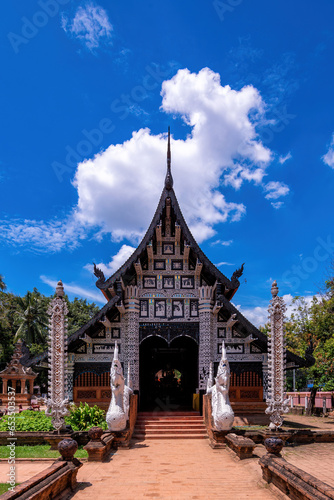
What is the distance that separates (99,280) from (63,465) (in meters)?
9.19

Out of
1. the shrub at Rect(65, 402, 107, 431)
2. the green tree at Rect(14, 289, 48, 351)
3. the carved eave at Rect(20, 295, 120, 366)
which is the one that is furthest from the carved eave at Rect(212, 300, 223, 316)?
the green tree at Rect(14, 289, 48, 351)

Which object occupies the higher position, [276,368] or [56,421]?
[276,368]

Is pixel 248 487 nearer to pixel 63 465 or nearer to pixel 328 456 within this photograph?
pixel 63 465

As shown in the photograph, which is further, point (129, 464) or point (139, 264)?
point (139, 264)

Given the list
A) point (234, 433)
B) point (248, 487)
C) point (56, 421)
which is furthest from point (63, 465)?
point (234, 433)

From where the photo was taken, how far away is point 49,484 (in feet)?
19.5

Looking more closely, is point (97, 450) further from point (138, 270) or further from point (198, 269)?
point (198, 269)

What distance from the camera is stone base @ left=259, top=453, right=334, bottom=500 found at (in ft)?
17.6

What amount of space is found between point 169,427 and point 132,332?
3718 mm

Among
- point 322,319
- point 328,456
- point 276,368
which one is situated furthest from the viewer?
point 322,319

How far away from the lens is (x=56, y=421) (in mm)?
11156

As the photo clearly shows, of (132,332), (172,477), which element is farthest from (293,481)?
(132,332)

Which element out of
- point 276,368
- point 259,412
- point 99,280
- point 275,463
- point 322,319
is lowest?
point 259,412

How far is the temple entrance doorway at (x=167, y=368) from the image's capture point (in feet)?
58.5
